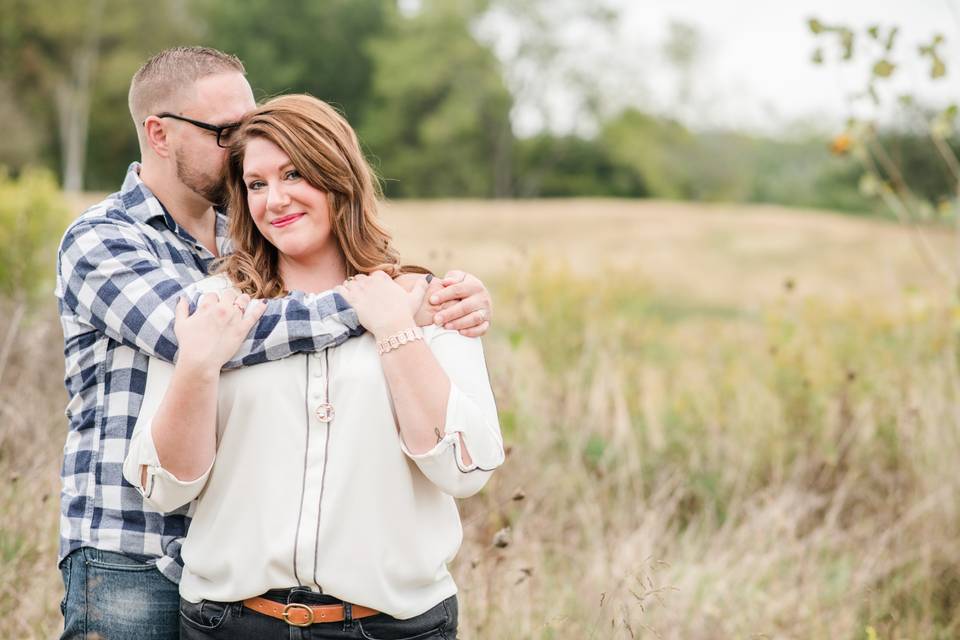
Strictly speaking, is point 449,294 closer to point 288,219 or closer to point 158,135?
point 288,219

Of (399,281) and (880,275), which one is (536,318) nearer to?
(399,281)

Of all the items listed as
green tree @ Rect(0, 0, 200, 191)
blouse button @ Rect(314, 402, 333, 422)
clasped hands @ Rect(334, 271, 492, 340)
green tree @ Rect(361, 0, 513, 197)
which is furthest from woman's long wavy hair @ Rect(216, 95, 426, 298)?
green tree @ Rect(361, 0, 513, 197)

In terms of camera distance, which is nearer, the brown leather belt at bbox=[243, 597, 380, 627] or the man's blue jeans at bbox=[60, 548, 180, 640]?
the brown leather belt at bbox=[243, 597, 380, 627]

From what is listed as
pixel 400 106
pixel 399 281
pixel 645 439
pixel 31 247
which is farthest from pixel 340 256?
pixel 400 106

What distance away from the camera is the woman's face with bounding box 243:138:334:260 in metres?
2.13

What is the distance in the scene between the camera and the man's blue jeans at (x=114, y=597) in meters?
2.13

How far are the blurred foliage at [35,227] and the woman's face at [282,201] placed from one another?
398cm

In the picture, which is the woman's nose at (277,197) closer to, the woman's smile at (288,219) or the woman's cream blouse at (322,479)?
the woman's smile at (288,219)

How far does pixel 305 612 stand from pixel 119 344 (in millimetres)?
757

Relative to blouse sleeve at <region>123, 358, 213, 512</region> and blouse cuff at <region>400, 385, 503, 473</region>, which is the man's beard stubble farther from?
blouse cuff at <region>400, 385, 503, 473</region>

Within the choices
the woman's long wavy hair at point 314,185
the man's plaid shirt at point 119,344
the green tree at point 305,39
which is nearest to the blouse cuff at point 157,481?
the man's plaid shirt at point 119,344

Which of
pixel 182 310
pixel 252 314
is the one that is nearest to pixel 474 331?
pixel 252 314

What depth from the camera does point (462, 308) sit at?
2.09 meters

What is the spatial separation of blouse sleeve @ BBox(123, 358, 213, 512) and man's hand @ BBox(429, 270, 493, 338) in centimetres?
57
